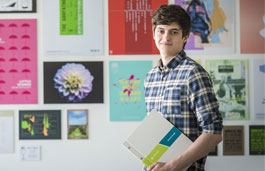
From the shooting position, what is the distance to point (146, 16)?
6.25 feet

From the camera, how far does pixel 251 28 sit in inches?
75.1

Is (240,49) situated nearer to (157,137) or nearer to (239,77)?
(239,77)

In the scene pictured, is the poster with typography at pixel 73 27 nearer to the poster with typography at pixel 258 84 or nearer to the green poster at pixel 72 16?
the green poster at pixel 72 16

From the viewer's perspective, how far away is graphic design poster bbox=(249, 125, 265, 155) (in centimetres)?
189

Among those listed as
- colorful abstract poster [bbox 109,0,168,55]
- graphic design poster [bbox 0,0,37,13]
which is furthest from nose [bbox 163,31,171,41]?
graphic design poster [bbox 0,0,37,13]

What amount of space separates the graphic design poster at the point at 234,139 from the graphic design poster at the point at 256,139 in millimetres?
63

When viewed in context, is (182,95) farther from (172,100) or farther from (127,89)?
(127,89)

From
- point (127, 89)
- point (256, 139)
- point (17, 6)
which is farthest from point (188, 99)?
point (17, 6)

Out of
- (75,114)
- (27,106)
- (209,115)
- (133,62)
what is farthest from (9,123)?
(209,115)

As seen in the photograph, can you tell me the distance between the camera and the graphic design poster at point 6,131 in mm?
1907

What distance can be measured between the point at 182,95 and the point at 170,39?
0.23m

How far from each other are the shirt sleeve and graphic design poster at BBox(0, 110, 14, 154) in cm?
142

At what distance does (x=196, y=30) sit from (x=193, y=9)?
15 cm

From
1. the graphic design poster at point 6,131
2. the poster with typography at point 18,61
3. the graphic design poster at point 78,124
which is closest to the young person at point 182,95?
the graphic design poster at point 78,124
